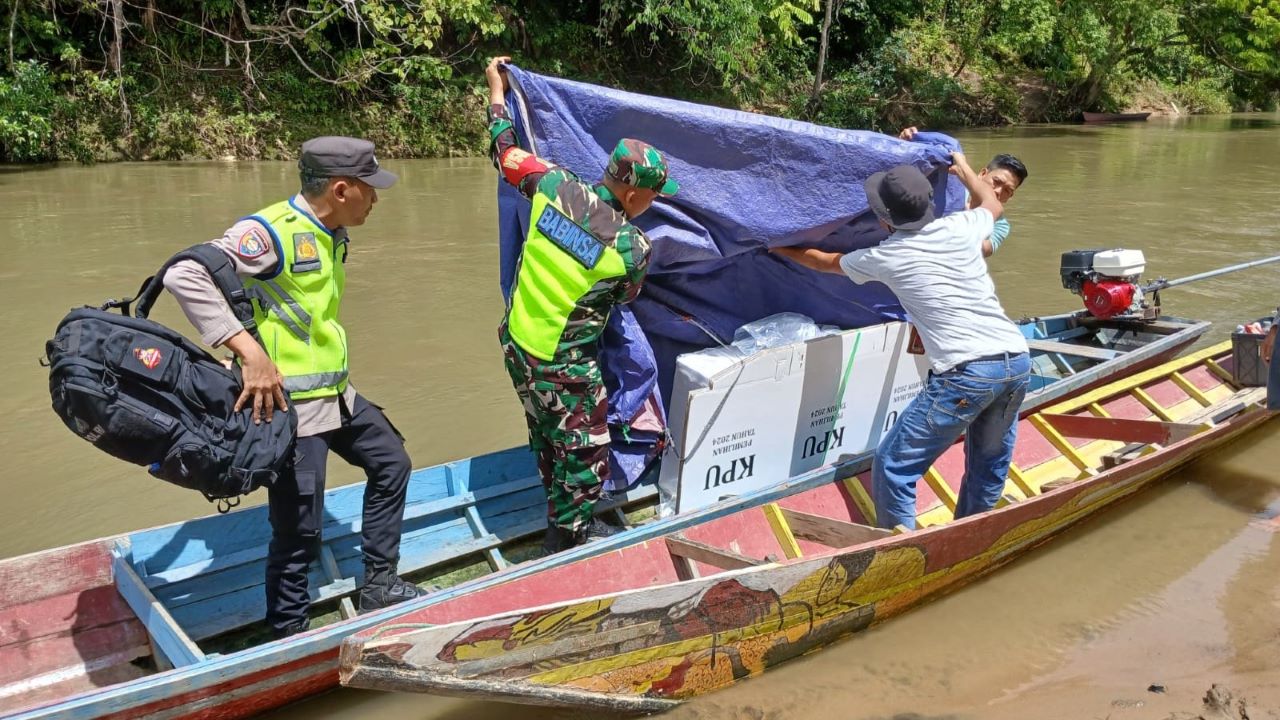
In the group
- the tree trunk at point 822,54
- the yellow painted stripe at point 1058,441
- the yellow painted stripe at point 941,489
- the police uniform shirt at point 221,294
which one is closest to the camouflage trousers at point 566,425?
the police uniform shirt at point 221,294

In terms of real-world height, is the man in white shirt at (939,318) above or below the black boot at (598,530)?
above

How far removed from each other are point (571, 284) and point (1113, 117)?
30.3 m

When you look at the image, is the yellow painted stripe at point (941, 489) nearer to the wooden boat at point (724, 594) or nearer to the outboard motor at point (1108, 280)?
the wooden boat at point (724, 594)

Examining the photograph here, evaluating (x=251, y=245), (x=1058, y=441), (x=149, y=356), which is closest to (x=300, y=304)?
(x=251, y=245)

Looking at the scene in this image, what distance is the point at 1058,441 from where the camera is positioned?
16.7ft

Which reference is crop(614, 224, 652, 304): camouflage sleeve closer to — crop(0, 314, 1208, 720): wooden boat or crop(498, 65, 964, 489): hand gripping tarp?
crop(498, 65, 964, 489): hand gripping tarp

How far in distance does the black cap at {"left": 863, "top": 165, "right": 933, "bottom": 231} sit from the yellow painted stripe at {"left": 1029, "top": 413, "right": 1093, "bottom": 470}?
2.08 m

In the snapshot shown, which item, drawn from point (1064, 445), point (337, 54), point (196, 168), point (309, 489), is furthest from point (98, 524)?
point (337, 54)

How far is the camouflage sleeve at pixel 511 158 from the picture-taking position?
136 inches

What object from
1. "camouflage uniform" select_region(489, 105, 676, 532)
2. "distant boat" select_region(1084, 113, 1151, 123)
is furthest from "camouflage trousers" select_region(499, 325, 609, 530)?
"distant boat" select_region(1084, 113, 1151, 123)

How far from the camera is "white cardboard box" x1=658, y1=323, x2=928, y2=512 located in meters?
4.04

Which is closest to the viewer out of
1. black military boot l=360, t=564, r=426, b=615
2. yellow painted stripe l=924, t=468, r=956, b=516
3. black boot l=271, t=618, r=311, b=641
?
black boot l=271, t=618, r=311, b=641

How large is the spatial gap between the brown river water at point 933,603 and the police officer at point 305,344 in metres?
0.66

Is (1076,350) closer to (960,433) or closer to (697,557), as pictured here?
(960,433)
